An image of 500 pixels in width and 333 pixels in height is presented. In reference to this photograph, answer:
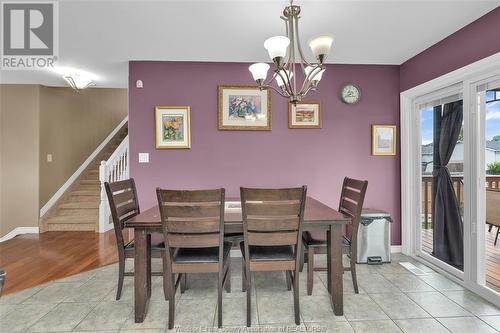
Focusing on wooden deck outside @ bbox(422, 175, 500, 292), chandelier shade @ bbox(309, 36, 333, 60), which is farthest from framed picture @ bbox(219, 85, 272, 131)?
wooden deck outside @ bbox(422, 175, 500, 292)

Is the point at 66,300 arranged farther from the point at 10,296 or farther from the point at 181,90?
the point at 181,90

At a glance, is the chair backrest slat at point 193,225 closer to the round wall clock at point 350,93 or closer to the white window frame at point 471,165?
the white window frame at point 471,165

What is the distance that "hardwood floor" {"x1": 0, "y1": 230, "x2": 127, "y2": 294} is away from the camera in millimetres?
2695

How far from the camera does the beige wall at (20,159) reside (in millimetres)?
4238

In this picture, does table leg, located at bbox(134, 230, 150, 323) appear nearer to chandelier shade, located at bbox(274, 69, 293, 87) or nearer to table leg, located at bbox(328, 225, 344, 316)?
table leg, located at bbox(328, 225, 344, 316)

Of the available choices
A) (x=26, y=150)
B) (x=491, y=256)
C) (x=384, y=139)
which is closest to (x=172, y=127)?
(x=384, y=139)

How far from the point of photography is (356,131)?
11.0 ft

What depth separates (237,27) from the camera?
2.45 m

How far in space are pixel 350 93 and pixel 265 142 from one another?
4.03 feet

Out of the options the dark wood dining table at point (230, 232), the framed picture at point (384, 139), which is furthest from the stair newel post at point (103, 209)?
the framed picture at point (384, 139)

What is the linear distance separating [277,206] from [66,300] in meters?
1.98

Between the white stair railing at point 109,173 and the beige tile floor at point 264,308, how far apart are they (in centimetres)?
177

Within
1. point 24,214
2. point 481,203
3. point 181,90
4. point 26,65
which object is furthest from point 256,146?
point 24,214

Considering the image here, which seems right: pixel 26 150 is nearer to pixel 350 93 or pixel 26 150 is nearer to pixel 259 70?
pixel 259 70
